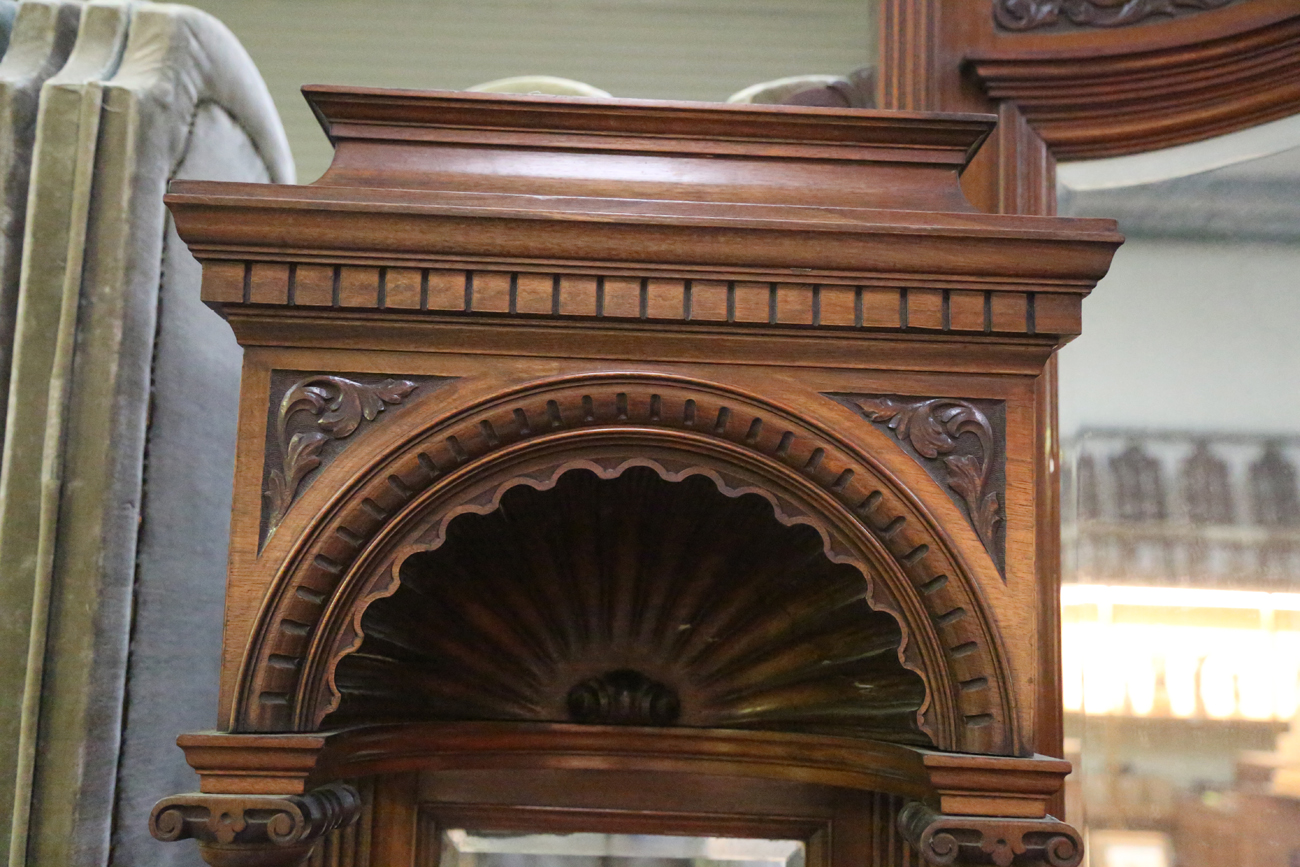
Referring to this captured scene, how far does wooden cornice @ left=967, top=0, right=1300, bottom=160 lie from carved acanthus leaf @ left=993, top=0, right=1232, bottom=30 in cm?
1

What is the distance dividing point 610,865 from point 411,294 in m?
0.68

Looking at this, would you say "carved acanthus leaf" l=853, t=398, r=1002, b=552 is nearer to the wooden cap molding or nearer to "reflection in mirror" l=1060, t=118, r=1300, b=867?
the wooden cap molding

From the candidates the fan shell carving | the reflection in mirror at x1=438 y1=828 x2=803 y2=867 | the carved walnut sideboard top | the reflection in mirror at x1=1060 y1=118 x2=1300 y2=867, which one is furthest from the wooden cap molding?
the reflection in mirror at x1=438 y1=828 x2=803 y2=867

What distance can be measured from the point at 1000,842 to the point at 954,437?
260 millimetres

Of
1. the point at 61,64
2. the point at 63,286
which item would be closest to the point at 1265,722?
the point at 63,286

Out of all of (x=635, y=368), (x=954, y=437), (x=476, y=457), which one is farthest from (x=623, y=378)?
(x=954, y=437)

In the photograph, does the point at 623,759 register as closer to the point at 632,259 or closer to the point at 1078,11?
the point at 632,259

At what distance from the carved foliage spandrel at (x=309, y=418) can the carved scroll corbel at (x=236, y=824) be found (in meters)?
0.17

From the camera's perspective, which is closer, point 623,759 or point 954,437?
point 954,437

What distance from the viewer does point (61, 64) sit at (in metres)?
1.04

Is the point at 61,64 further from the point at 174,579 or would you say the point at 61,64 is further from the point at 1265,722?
Result: the point at 1265,722

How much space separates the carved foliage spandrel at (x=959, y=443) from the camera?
2.35 ft

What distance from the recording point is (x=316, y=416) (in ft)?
2.37

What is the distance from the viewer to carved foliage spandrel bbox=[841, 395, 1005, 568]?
717mm
